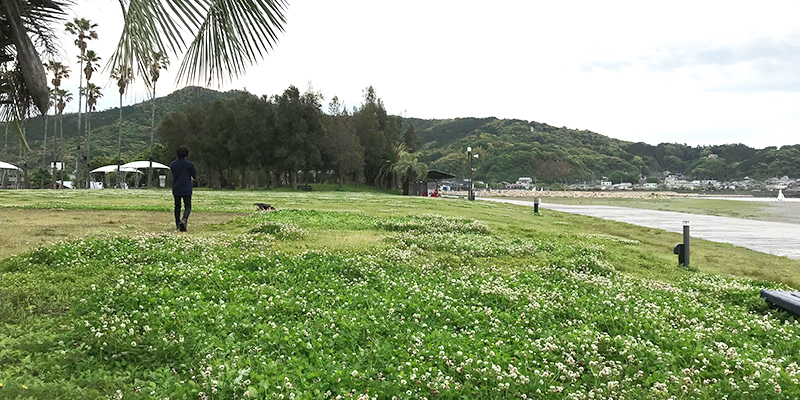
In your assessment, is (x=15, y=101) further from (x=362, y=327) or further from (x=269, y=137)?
(x=269, y=137)

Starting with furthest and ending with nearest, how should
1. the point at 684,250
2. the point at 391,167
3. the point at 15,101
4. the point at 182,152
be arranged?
the point at 391,167, the point at 182,152, the point at 684,250, the point at 15,101

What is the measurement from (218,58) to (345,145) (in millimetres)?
74246

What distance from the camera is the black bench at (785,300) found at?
25.4ft

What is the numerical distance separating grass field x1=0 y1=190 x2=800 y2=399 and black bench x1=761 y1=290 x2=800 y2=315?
0.16 m

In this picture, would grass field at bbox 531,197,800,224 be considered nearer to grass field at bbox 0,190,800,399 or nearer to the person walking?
grass field at bbox 0,190,800,399

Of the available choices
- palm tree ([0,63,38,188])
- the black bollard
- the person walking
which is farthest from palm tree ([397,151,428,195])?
palm tree ([0,63,38,188])

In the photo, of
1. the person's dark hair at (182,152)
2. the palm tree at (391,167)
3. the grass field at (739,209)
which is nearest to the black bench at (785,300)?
the person's dark hair at (182,152)

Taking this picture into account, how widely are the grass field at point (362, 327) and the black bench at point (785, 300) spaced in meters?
0.16

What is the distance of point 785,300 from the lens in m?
8.02

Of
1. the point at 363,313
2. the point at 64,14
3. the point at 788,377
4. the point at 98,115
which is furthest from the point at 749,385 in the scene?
the point at 98,115

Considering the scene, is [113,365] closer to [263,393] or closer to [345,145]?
[263,393]

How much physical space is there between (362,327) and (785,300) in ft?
22.6

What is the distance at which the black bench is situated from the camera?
7735 millimetres

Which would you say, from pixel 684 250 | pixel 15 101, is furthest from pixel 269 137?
pixel 15 101
